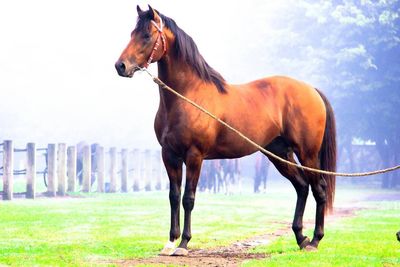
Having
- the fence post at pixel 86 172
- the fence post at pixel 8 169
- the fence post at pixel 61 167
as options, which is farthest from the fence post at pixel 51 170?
the fence post at pixel 86 172

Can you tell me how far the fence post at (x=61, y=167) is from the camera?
80.4ft

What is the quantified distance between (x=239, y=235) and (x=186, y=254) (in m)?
2.99

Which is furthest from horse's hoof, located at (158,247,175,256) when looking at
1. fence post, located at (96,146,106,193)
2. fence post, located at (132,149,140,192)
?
fence post, located at (132,149,140,192)

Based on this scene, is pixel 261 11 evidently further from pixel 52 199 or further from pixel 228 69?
pixel 52 199

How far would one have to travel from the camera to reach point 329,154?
10.9m

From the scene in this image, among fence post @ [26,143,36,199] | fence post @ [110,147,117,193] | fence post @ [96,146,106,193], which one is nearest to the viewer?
fence post @ [26,143,36,199]

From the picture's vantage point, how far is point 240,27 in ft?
178

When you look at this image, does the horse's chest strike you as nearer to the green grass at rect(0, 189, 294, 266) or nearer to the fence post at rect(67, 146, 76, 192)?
the green grass at rect(0, 189, 294, 266)

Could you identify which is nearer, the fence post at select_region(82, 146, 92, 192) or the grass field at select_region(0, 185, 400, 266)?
the grass field at select_region(0, 185, 400, 266)

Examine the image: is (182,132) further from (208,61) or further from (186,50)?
(208,61)

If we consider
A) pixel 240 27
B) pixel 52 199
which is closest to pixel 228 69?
pixel 240 27

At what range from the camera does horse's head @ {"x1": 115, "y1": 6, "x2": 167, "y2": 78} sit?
9.34 m

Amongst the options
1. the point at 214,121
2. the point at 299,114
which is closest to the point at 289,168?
the point at 299,114

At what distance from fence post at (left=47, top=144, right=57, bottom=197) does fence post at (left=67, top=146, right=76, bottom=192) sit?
1.16 m
